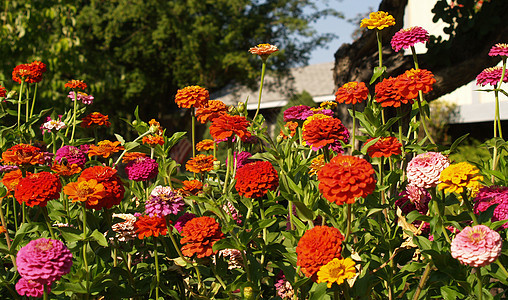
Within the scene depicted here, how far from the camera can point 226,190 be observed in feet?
5.64

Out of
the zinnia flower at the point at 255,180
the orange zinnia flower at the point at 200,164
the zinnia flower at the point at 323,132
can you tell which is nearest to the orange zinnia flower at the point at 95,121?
the orange zinnia flower at the point at 200,164

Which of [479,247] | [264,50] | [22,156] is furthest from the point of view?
[264,50]

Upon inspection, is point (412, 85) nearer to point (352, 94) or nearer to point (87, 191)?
point (352, 94)

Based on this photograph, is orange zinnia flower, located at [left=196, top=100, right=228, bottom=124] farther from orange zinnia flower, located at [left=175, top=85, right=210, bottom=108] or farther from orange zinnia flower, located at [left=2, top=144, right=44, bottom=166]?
orange zinnia flower, located at [left=2, top=144, right=44, bottom=166]

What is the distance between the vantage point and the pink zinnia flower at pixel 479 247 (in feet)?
3.75

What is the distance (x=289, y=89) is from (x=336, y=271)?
54.4 ft

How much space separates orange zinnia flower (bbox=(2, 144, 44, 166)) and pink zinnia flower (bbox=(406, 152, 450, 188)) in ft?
4.36

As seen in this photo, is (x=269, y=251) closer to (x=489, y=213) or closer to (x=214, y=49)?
(x=489, y=213)

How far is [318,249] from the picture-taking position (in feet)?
3.98

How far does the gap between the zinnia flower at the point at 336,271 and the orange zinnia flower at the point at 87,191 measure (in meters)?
0.69

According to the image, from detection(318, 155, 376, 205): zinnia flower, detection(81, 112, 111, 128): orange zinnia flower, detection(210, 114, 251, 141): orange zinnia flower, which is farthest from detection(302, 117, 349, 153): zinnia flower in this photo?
detection(81, 112, 111, 128): orange zinnia flower

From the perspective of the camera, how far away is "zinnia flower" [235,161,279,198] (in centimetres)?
152

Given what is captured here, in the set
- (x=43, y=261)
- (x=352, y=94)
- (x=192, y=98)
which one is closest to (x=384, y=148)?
(x=352, y=94)

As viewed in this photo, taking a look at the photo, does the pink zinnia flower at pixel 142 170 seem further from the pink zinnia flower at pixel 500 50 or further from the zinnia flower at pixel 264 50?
the pink zinnia flower at pixel 500 50
